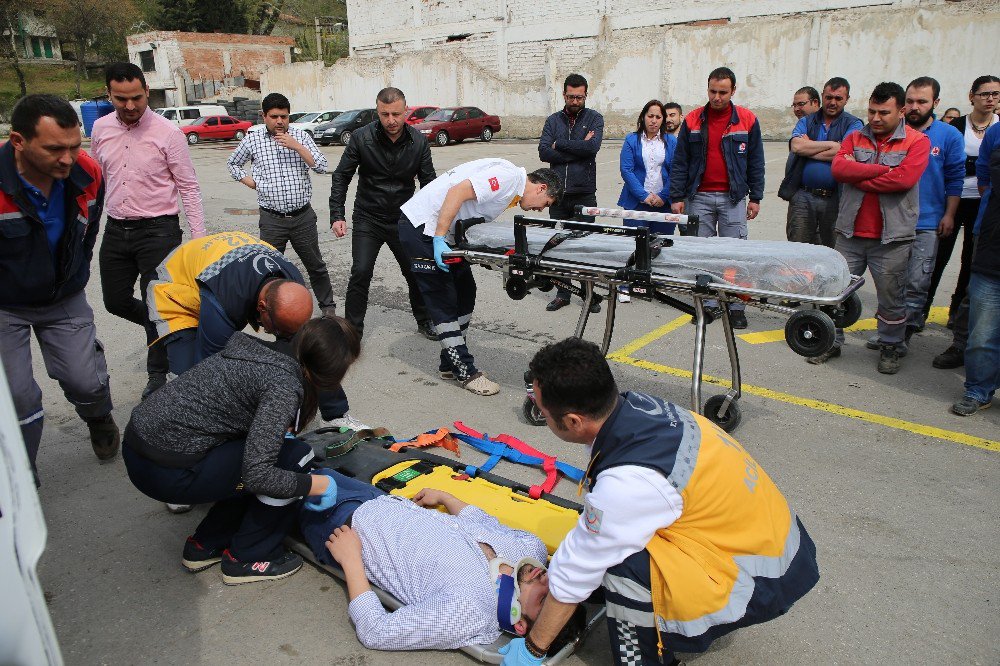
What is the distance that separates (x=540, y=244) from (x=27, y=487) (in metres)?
3.19

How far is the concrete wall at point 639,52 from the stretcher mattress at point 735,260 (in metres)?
20.5

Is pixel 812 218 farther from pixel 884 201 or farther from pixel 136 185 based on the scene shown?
pixel 136 185

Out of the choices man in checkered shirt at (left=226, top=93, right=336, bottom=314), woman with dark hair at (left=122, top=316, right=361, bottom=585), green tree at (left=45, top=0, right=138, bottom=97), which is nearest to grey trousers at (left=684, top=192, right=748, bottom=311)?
man in checkered shirt at (left=226, top=93, right=336, bottom=314)

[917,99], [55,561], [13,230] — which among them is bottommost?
[55,561]

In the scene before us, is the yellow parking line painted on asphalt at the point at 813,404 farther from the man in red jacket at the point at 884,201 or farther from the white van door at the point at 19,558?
the white van door at the point at 19,558

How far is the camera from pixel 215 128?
98.3ft

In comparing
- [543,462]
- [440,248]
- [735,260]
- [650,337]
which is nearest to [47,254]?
[440,248]

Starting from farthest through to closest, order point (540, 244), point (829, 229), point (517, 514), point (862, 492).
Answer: point (829, 229) < point (540, 244) < point (862, 492) < point (517, 514)

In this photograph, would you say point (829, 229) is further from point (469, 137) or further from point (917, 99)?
point (469, 137)

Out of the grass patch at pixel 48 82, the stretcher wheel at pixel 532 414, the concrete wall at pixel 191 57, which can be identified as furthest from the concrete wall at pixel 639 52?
the stretcher wheel at pixel 532 414

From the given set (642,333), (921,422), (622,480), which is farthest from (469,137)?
(622,480)

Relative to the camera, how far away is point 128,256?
4812mm

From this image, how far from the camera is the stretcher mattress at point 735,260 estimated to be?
3.58 meters

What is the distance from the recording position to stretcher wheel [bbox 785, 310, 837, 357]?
3.68 metres
